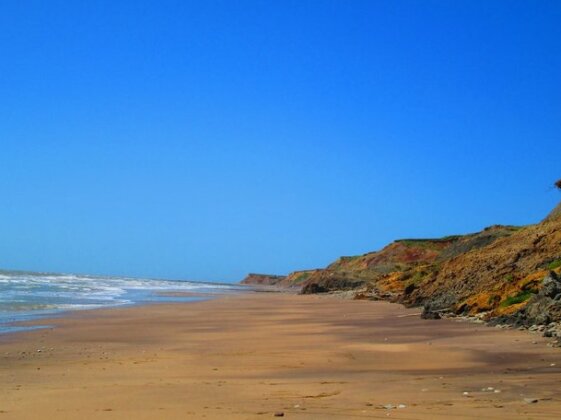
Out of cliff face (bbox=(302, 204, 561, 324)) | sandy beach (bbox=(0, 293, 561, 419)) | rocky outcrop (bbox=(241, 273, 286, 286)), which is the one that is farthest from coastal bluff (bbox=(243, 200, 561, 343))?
rocky outcrop (bbox=(241, 273, 286, 286))

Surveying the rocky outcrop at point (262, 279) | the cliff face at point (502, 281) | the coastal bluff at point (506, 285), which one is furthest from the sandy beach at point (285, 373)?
the rocky outcrop at point (262, 279)

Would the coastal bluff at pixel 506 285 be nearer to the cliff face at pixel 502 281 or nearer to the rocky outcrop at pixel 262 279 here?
the cliff face at pixel 502 281

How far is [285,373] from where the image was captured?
32.6 ft

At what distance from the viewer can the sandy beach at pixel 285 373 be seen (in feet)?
23.0

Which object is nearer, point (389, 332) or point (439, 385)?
point (439, 385)

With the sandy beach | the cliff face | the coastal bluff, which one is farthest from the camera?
the cliff face

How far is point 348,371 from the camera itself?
390 inches

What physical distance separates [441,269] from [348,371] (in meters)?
17.1

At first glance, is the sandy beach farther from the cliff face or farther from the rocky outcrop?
the rocky outcrop

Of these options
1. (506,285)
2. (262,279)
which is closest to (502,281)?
(506,285)

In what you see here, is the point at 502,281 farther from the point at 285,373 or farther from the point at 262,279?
the point at 262,279

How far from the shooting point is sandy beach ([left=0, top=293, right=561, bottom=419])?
23.0 ft

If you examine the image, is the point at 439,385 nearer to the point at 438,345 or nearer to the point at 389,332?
the point at 438,345

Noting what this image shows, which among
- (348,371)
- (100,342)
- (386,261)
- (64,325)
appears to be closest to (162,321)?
(64,325)
